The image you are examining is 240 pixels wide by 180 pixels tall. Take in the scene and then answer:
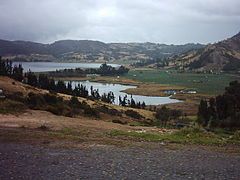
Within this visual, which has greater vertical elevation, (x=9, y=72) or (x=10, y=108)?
(x=9, y=72)

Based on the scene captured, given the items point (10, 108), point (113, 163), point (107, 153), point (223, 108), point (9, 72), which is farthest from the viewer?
point (9, 72)

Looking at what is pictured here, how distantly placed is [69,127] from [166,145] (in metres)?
8.60

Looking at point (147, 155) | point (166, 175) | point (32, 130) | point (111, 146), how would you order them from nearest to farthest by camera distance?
point (166, 175) < point (147, 155) < point (111, 146) < point (32, 130)

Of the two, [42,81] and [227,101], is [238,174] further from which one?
[42,81]

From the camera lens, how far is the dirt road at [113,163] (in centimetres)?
1516

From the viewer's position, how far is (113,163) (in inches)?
679

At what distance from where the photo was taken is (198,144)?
22906 millimetres

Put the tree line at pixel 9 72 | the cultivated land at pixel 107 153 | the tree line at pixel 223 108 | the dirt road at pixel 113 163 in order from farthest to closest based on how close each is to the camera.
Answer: the tree line at pixel 9 72 → the tree line at pixel 223 108 → the cultivated land at pixel 107 153 → the dirt road at pixel 113 163

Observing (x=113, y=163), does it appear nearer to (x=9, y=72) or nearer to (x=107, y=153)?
(x=107, y=153)

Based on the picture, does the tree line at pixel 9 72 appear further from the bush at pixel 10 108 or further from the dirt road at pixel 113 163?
the dirt road at pixel 113 163

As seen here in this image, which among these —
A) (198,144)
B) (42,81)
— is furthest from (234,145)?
(42,81)

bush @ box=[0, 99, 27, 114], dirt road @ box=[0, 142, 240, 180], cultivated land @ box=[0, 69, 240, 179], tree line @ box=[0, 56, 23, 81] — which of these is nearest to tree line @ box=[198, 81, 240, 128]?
bush @ box=[0, 99, 27, 114]

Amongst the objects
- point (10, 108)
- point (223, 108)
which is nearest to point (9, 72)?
point (223, 108)

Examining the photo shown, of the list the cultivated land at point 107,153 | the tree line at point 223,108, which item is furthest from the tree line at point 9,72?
the cultivated land at point 107,153
